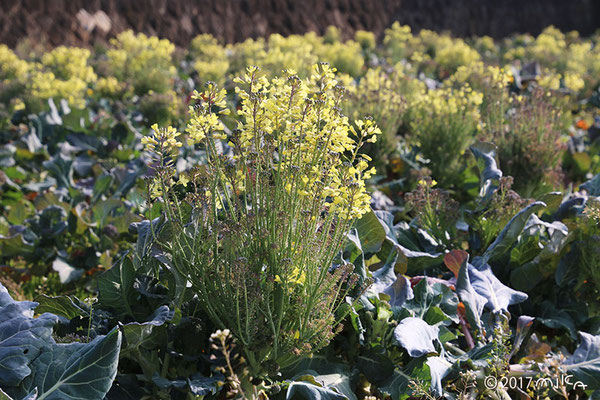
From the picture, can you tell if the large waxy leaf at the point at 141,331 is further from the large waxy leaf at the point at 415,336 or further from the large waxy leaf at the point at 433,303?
the large waxy leaf at the point at 433,303

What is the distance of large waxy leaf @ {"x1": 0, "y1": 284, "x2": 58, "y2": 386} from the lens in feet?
5.42

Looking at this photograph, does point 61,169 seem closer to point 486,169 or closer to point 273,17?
point 486,169

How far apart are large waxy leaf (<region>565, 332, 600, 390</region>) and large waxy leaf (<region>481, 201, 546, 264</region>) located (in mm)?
531

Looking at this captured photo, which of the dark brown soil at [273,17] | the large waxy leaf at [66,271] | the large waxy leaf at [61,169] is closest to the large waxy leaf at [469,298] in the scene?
the large waxy leaf at [66,271]

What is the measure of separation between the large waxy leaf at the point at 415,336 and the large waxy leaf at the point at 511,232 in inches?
26.9

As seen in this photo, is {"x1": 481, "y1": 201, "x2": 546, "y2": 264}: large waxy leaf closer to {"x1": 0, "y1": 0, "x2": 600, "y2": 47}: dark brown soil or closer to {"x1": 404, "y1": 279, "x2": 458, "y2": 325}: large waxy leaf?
{"x1": 404, "y1": 279, "x2": 458, "y2": 325}: large waxy leaf

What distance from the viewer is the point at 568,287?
Answer: 2.84m

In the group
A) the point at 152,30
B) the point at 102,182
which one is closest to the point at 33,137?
the point at 102,182

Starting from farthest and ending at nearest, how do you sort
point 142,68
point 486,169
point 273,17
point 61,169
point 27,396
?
point 273,17 < point 142,68 < point 61,169 < point 486,169 < point 27,396

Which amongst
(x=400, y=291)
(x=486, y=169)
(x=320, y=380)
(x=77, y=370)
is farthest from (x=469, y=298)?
(x=77, y=370)

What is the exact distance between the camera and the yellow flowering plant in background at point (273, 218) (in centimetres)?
175

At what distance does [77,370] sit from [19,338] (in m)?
0.22

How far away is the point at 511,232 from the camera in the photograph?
2.63 m

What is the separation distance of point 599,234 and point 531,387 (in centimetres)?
79
